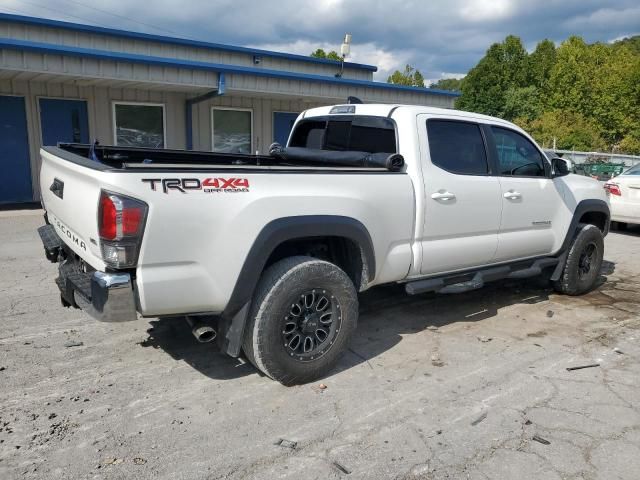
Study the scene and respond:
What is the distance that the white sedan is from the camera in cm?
1010

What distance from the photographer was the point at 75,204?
340 cm

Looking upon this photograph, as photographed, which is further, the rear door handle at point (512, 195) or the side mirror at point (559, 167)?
the side mirror at point (559, 167)

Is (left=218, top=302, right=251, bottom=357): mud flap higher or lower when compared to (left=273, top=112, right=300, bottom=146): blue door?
lower

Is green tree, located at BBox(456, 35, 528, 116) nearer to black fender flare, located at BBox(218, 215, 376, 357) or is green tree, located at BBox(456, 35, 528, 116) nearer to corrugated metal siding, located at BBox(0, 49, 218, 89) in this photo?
corrugated metal siding, located at BBox(0, 49, 218, 89)

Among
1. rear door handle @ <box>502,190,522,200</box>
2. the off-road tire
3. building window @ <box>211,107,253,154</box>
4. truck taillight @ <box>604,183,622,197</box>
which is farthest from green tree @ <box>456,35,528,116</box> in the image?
rear door handle @ <box>502,190,522,200</box>

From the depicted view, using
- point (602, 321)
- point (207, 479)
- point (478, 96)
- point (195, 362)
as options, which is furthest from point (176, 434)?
point (478, 96)

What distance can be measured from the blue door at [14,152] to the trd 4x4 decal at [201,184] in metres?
10.8

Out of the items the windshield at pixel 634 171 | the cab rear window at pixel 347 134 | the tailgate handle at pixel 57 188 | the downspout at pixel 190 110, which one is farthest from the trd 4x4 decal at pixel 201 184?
the downspout at pixel 190 110

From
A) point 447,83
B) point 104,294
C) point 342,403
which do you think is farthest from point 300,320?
point 447,83

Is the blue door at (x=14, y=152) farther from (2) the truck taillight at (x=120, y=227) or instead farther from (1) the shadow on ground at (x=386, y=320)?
(2) the truck taillight at (x=120, y=227)

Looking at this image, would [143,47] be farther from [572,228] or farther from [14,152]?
[572,228]

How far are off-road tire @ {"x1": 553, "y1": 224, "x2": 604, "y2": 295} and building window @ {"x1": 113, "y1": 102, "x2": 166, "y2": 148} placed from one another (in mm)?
10449

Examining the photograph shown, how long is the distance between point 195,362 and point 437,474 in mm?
2039

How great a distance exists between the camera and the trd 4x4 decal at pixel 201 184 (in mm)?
2986
